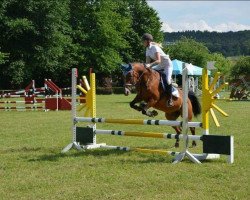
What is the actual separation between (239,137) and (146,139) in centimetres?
252

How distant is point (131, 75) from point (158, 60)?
2.50 ft

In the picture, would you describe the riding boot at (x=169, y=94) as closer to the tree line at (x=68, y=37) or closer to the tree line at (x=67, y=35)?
the tree line at (x=67, y=35)

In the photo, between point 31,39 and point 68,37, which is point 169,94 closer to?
point 31,39

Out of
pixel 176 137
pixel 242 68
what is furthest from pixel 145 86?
pixel 242 68

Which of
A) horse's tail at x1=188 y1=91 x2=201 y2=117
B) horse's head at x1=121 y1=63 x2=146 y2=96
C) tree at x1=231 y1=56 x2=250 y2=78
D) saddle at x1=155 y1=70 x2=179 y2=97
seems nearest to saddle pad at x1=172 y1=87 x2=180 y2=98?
saddle at x1=155 y1=70 x2=179 y2=97

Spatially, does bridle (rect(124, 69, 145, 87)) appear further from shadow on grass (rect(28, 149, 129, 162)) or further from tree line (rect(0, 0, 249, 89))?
tree line (rect(0, 0, 249, 89))

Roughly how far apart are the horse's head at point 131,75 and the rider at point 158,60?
260 millimetres

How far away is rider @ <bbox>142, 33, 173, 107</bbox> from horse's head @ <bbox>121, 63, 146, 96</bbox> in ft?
0.85

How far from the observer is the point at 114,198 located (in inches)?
229

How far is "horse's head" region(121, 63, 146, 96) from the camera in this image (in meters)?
8.96

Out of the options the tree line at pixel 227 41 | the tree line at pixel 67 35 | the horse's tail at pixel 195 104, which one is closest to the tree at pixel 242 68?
the tree line at pixel 67 35

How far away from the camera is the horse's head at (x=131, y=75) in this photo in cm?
896

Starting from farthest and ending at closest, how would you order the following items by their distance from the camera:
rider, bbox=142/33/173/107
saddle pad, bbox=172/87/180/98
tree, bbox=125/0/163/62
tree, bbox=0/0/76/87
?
tree, bbox=125/0/163/62
tree, bbox=0/0/76/87
saddle pad, bbox=172/87/180/98
rider, bbox=142/33/173/107

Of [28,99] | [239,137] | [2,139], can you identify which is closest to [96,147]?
[2,139]
